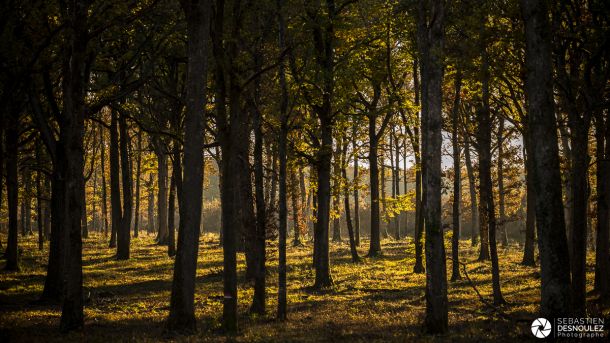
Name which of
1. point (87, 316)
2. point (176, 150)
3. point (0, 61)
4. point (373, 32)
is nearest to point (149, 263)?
point (176, 150)

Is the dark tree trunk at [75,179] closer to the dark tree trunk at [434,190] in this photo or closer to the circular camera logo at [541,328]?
the dark tree trunk at [434,190]

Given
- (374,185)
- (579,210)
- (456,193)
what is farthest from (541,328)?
(374,185)

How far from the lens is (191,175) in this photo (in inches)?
459

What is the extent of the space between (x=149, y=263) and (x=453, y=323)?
17.9 meters

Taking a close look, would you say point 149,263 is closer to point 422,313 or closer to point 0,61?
point 0,61

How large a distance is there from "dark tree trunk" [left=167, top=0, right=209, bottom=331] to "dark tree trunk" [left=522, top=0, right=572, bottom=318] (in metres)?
7.14

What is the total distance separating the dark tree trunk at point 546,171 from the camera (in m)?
9.59

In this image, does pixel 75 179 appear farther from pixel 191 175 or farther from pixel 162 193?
pixel 162 193

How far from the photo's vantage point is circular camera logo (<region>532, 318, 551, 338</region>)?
31.1ft

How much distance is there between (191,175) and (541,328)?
807 centimetres

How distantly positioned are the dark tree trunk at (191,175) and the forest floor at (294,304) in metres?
0.71

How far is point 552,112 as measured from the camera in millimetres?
9727

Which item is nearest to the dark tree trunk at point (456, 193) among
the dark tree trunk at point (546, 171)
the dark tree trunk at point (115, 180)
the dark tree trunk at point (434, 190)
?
the dark tree trunk at point (434, 190)

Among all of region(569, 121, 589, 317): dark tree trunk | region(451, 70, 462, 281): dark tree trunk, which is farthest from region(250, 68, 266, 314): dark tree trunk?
region(569, 121, 589, 317): dark tree trunk
